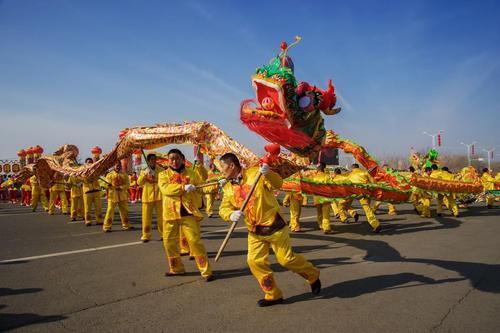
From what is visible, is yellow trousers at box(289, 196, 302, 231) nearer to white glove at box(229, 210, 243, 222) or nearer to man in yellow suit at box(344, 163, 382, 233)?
man in yellow suit at box(344, 163, 382, 233)

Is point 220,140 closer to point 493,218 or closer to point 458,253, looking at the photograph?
point 458,253

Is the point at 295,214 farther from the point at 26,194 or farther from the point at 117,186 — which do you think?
the point at 26,194

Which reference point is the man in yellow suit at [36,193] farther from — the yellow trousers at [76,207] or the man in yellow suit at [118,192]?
the man in yellow suit at [118,192]

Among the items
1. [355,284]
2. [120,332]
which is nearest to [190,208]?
[120,332]

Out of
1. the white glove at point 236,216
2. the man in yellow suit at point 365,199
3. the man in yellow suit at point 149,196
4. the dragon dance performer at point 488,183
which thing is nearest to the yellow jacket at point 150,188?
the man in yellow suit at point 149,196

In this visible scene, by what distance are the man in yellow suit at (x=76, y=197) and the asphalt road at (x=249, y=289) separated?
160 inches

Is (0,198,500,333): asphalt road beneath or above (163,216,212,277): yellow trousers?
beneath

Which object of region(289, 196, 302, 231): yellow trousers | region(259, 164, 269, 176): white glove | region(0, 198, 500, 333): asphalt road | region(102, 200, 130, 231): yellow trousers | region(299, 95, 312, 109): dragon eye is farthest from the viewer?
region(102, 200, 130, 231): yellow trousers

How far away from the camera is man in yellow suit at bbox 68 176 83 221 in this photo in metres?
11.6

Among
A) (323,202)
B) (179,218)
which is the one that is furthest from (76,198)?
(179,218)

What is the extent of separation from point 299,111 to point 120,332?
10.3ft

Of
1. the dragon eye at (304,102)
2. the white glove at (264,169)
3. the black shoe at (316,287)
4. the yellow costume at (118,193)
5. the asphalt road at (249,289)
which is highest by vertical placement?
the dragon eye at (304,102)

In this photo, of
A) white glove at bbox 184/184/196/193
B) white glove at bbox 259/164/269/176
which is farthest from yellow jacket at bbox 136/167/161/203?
white glove at bbox 259/164/269/176

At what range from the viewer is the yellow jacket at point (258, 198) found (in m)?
3.79
